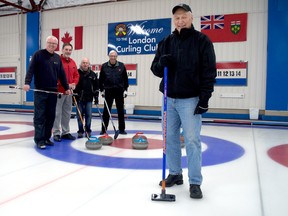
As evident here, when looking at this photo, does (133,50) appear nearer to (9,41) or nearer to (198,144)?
(9,41)

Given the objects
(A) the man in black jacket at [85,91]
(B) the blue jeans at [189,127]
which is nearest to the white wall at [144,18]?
(A) the man in black jacket at [85,91]

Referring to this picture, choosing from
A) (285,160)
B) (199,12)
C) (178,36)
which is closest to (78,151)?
(178,36)

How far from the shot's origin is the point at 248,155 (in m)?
3.88

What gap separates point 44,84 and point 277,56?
6106mm

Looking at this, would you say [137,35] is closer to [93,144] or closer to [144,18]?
[144,18]

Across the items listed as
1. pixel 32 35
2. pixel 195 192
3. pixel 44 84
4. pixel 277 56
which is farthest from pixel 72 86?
pixel 32 35

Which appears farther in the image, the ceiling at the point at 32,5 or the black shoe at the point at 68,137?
the ceiling at the point at 32,5

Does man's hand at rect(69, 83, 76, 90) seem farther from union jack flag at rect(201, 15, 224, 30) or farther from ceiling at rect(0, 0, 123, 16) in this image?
ceiling at rect(0, 0, 123, 16)

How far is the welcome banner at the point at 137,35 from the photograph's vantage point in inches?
349

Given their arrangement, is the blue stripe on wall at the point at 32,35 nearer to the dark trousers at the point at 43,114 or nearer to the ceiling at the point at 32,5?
the ceiling at the point at 32,5

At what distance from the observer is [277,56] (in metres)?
7.45

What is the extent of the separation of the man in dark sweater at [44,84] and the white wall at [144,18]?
5.00 metres

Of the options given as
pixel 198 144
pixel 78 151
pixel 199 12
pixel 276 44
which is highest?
pixel 199 12

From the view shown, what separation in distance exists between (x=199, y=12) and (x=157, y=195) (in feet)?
23.8
